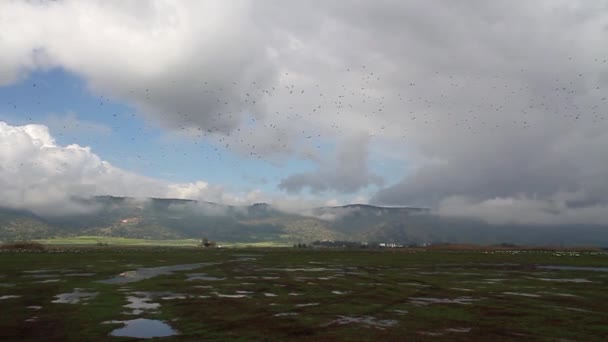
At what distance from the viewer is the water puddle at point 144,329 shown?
30081 mm

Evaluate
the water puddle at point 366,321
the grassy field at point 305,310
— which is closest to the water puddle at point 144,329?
the grassy field at point 305,310

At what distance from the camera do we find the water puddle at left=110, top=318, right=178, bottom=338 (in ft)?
98.7

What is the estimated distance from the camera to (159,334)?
30.2m

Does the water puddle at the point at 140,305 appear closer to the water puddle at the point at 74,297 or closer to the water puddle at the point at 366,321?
the water puddle at the point at 74,297

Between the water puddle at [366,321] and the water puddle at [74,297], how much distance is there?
26338 millimetres

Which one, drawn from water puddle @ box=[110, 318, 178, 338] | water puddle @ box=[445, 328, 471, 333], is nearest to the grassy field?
water puddle @ box=[445, 328, 471, 333]

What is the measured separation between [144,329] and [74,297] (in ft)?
66.5

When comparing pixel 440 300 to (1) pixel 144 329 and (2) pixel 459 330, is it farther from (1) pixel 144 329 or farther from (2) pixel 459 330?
(1) pixel 144 329

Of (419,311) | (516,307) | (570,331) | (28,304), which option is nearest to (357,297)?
(419,311)

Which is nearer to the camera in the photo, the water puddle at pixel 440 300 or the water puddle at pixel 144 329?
the water puddle at pixel 144 329

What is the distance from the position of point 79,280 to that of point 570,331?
62117mm

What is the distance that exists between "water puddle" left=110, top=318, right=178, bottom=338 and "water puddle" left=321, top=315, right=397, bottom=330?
448 inches

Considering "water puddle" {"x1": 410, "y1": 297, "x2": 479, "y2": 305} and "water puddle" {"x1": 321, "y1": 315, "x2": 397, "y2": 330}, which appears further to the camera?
"water puddle" {"x1": 410, "y1": 297, "x2": 479, "y2": 305}

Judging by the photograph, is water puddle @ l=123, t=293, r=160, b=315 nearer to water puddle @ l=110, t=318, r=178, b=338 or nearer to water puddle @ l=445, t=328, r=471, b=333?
water puddle @ l=110, t=318, r=178, b=338
